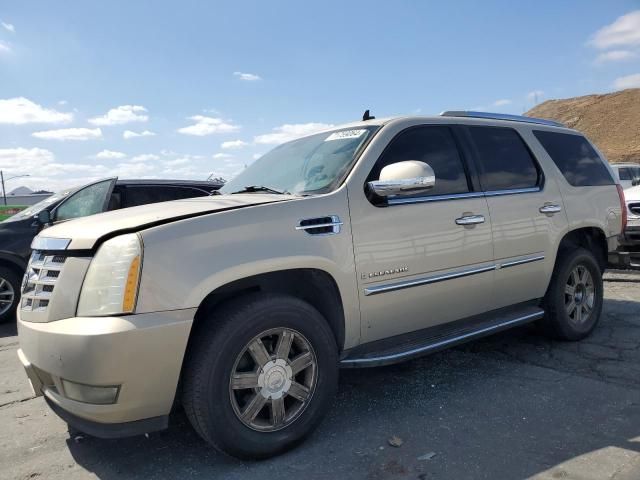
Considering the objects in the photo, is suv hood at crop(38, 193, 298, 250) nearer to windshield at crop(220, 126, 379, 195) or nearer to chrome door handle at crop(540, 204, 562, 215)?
windshield at crop(220, 126, 379, 195)

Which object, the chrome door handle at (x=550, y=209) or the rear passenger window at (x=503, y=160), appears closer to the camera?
the rear passenger window at (x=503, y=160)

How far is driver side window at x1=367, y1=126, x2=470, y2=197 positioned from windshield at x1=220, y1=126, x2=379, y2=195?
0.21m

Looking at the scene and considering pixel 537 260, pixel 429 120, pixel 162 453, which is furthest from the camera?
pixel 537 260

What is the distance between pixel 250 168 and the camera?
4363 millimetres

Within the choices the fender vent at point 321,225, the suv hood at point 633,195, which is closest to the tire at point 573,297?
the fender vent at point 321,225

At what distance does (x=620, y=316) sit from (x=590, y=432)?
3.06m

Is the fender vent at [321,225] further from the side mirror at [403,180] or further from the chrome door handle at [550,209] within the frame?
the chrome door handle at [550,209]

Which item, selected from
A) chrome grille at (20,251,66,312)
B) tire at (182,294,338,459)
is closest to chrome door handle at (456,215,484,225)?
tire at (182,294,338,459)

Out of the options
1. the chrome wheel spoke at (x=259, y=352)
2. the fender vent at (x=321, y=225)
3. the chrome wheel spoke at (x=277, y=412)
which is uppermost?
the fender vent at (x=321, y=225)

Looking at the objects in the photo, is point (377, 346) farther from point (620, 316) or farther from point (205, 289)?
point (620, 316)

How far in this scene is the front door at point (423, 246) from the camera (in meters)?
3.21

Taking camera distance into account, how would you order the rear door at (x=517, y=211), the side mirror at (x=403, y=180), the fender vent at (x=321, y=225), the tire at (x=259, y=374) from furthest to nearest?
the rear door at (x=517, y=211) → the side mirror at (x=403, y=180) → the fender vent at (x=321, y=225) → the tire at (x=259, y=374)

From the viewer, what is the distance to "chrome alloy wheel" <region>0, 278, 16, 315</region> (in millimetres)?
6742

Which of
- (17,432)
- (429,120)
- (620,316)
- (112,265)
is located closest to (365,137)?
(429,120)
